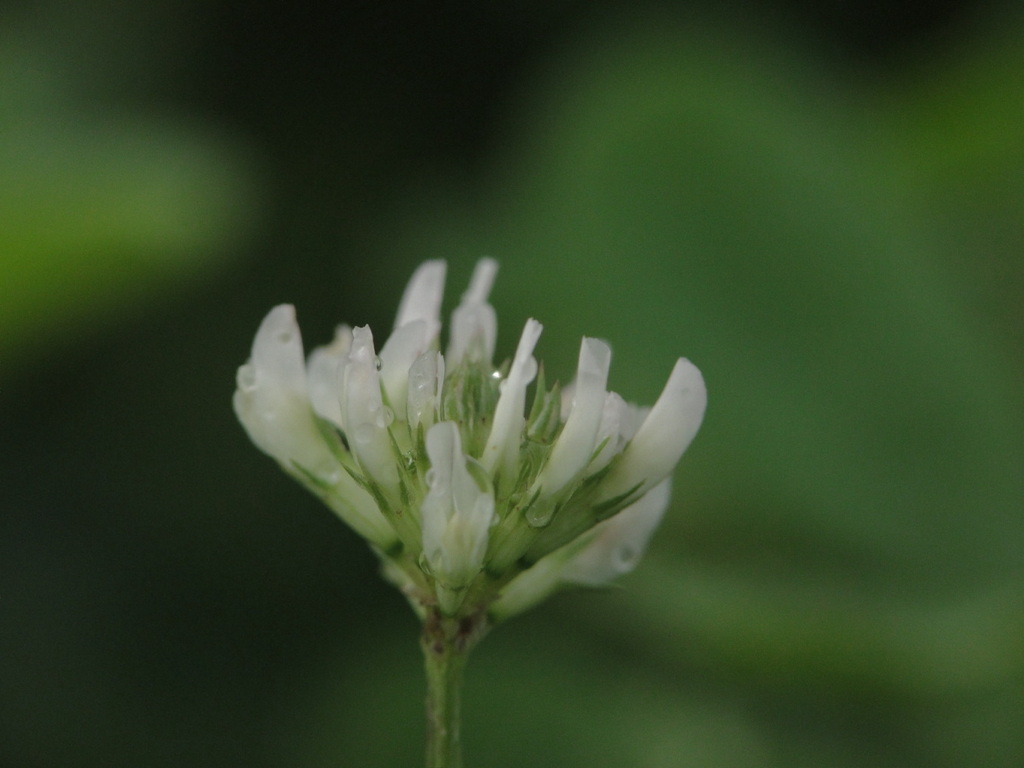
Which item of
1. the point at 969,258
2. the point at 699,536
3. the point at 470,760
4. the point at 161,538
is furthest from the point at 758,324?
the point at 161,538

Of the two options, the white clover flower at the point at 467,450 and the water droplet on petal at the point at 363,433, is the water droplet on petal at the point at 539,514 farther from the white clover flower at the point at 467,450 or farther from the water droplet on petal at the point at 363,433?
the water droplet on petal at the point at 363,433

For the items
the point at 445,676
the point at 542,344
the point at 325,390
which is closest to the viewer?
the point at 445,676

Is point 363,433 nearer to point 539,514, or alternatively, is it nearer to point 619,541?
point 539,514

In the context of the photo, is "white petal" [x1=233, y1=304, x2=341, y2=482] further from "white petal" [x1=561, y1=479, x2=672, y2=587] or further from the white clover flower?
"white petal" [x1=561, y1=479, x2=672, y2=587]

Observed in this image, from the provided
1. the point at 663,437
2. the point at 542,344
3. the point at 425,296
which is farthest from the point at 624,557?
the point at 542,344

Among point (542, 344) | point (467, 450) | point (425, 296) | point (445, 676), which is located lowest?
point (445, 676)

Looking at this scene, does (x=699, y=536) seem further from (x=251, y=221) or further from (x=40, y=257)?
(x=40, y=257)
